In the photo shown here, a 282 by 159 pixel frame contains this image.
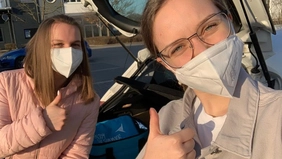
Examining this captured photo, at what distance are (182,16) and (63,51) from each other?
4.16ft

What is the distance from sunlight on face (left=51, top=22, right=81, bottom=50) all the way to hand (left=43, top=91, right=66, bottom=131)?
46cm

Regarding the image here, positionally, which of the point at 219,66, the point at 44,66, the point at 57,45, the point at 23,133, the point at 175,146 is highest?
the point at 219,66

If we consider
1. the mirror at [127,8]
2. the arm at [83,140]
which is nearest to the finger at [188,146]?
the arm at [83,140]

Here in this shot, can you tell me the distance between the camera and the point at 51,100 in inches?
91.9

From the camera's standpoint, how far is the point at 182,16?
51.8 inches

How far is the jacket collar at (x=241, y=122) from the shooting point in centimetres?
109

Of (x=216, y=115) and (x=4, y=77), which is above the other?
(x=216, y=115)

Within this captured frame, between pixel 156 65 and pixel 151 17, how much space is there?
199cm

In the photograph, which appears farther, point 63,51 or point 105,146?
point 105,146

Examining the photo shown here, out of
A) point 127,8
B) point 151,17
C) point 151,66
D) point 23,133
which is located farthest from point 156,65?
point 151,17

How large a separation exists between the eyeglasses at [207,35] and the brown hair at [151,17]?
0.21 feet

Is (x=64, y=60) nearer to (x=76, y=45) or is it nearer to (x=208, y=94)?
(x=76, y=45)

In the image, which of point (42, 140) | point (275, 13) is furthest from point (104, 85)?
point (42, 140)

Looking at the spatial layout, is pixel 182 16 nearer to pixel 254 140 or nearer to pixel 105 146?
pixel 254 140
